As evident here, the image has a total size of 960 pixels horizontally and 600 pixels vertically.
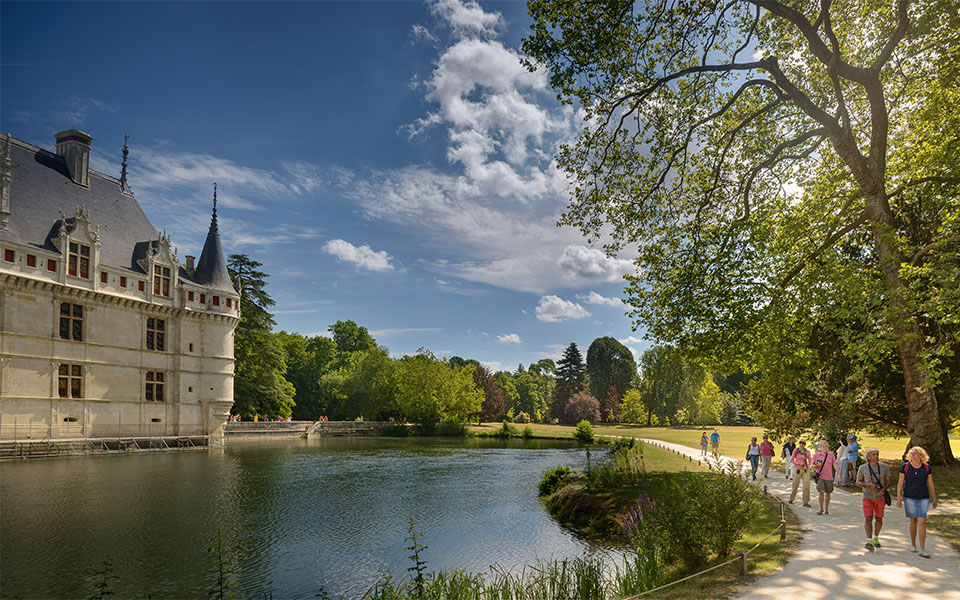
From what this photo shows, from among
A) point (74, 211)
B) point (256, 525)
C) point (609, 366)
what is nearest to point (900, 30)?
point (256, 525)

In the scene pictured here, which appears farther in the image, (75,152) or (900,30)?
(75,152)

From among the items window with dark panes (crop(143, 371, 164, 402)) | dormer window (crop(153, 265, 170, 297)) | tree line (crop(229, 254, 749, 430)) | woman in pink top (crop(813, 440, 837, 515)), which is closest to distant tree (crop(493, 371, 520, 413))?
tree line (crop(229, 254, 749, 430))

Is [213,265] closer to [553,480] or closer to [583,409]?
[553,480]

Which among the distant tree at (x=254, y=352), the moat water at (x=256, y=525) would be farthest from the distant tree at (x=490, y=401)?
the moat water at (x=256, y=525)

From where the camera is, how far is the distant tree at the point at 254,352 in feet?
175

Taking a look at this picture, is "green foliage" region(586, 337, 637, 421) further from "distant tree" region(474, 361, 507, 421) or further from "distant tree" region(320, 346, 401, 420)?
"distant tree" region(320, 346, 401, 420)

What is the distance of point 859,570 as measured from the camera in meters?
8.16

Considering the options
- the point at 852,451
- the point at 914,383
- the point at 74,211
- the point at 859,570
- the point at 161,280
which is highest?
the point at 74,211

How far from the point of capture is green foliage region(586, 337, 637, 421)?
90562 millimetres

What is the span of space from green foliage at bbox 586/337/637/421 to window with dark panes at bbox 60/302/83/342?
7342 centimetres

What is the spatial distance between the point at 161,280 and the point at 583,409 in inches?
2377

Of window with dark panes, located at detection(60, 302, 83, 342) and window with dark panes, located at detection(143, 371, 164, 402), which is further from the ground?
window with dark panes, located at detection(60, 302, 83, 342)

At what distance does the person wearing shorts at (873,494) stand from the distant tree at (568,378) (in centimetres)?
8056

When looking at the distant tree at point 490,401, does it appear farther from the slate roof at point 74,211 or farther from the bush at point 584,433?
the slate roof at point 74,211
